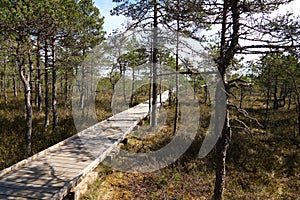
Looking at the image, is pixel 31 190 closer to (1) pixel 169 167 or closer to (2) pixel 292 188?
(1) pixel 169 167

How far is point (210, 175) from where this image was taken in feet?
25.1

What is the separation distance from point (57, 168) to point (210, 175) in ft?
17.1

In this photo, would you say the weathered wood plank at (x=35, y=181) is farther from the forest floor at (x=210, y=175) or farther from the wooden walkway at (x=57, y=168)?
the forest floor at (x=210, y=175)

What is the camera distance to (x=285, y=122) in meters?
15.9

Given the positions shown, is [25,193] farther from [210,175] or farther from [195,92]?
[195,92]

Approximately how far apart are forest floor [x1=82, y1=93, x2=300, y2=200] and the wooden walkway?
618 mm

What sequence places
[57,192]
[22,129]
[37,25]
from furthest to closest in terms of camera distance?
[22,129] → [37,25] → [57,192]

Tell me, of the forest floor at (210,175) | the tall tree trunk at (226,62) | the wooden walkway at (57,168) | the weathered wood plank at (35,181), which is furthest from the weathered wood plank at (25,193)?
the tall tree trunk at (226,62)

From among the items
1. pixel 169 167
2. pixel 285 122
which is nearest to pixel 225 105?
pixel 169 167

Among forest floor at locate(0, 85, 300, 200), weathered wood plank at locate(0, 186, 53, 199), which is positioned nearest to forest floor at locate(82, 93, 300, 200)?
forest floor at locate(0, 85, 300, 200)

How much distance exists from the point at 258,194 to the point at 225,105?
11.7 ft

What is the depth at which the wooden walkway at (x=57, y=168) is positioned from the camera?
4.68 meters

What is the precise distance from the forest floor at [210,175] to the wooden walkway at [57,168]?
0.62 m

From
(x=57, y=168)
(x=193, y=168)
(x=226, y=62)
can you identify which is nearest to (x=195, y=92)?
(x=193, y=168)
